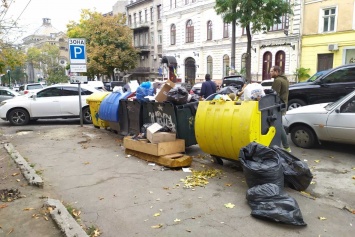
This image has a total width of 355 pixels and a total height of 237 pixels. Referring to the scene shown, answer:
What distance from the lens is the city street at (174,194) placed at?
142 inches

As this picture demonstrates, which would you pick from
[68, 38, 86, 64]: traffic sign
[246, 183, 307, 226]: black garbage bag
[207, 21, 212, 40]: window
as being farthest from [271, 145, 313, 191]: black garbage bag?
[207, 21, 212, 40]: window

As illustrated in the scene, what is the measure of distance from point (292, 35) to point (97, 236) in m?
25.3

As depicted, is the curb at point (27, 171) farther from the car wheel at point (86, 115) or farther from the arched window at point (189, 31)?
the arched window at point (189, 31)

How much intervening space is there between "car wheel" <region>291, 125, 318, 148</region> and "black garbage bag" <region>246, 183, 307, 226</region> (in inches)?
141

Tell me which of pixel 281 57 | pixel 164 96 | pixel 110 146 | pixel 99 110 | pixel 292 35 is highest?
pixel 292 35

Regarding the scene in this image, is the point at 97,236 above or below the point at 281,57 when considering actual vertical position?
below

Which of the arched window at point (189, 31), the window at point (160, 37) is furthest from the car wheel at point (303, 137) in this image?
the window at point (160, 37)

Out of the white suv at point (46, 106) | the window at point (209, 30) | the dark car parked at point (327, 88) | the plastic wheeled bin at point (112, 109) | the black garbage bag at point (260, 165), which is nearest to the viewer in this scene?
the black garbage bag at point (260, 165)

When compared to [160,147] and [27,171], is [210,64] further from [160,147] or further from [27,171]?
[27,171]

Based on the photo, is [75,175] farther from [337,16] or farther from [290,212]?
[337,16]

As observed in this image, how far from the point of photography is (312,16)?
23.8 metres

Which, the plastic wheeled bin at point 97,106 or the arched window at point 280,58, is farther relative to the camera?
the arched window at point 280,58

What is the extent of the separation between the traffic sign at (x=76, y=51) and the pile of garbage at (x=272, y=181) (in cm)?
807

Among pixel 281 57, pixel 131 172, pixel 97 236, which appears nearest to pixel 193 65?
pixel 281 57
